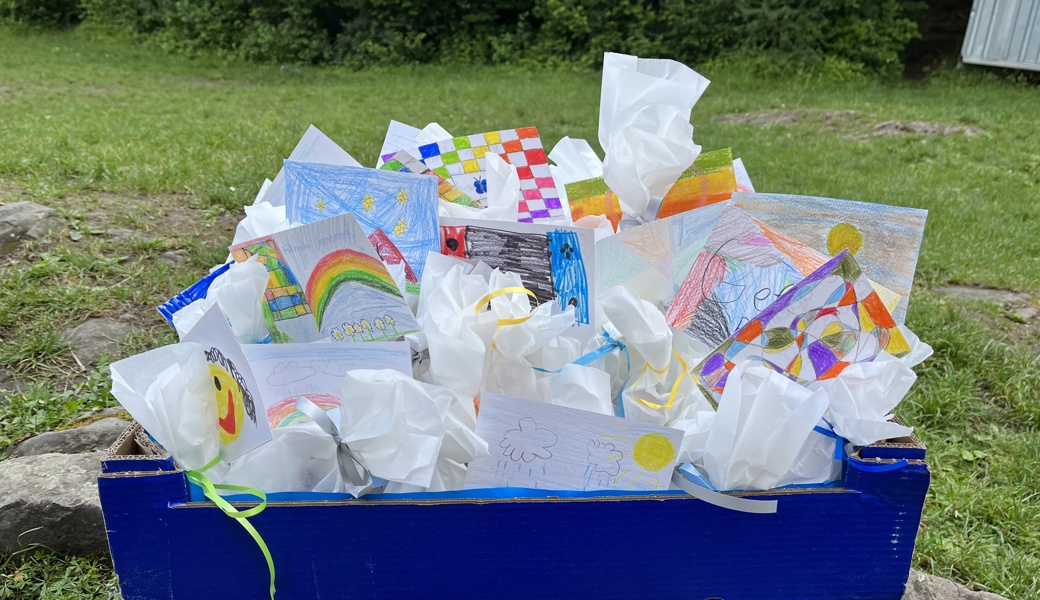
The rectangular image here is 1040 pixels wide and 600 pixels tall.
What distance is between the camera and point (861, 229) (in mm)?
1126

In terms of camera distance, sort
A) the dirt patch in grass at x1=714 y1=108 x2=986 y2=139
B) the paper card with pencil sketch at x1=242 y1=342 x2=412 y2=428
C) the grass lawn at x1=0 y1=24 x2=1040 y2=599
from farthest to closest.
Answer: the dirt patch in grass at x1=714 y1=108 x2=986 y2=139, the grass lawn at x1=0 y1=24 x2=1040 y2=599, the paper card with pencil sketch at x1=242 y1=342 x2=412 y2=428

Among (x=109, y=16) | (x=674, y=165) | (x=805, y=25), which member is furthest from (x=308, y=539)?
(x=109, y=16)

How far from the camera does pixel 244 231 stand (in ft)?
4.00

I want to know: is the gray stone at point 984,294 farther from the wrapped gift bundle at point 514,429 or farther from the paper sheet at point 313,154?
the paper sheet at point 313,154

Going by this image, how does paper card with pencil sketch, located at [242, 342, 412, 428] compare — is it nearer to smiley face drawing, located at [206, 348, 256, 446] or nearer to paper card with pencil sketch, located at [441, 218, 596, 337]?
smiley face drawing, located at [206, 348, 256, 446]

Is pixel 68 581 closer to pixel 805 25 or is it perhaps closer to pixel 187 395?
pixel 187 395

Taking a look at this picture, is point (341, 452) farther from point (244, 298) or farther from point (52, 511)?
point (52, 511)

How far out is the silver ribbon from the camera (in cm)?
80

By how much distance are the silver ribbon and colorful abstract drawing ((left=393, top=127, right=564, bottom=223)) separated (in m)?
0.61

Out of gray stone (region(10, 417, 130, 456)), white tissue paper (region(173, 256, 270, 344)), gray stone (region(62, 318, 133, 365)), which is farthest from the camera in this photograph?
gray stone (region(62, 318, 133, 365))

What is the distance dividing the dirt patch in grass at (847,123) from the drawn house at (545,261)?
5.13m

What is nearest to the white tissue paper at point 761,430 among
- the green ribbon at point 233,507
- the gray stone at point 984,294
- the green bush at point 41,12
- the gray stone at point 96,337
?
the green ribbon at point 233,507

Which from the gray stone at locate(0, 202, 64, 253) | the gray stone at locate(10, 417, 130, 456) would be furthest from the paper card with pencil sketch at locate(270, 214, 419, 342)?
the gray stone at locate(0, 202, 64, 253)

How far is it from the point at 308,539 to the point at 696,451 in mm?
432
